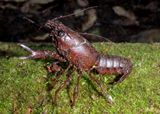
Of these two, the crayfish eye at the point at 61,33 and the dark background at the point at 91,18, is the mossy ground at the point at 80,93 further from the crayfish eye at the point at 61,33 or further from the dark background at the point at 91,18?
the dark background at the point at 91,18

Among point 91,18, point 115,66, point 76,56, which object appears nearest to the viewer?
point 76,56

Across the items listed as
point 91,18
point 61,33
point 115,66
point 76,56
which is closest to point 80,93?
point 76,56

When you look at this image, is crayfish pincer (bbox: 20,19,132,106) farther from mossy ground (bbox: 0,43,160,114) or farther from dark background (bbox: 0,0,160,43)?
dark background (bbox: 0,0,160,43)

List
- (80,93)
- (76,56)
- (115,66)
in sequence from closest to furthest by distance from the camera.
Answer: (80,93)
(76,56)
(115,66)

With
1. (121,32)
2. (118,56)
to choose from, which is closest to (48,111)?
(118,56)

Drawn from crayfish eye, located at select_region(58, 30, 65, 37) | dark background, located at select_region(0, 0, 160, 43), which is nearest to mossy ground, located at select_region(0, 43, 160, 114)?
crayfish eye, located at select_region(58, 30, 65, 37)

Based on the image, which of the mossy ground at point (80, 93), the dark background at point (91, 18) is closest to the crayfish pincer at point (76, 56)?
the mossy ground at point (80, 93)

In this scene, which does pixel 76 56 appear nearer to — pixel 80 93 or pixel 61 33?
pixel 61 33
